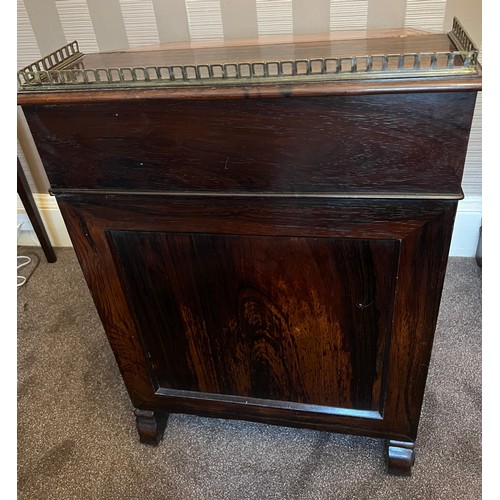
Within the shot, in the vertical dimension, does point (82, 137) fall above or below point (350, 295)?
above

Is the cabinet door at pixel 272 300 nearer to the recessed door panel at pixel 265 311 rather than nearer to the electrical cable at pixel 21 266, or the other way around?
the recessed door panel at pixel 265 311

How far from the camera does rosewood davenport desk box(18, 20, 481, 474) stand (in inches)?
24.6

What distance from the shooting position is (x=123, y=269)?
0.86 m

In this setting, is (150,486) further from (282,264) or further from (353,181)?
Answer: (353,181)

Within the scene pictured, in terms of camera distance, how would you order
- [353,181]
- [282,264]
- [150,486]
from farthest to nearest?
1. [150,486]
2. [282,264]
3. [353,181]

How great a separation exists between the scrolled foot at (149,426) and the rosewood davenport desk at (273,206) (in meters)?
0.12

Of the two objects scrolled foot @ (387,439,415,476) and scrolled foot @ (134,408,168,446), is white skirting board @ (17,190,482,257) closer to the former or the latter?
scrolled foot @ (387,439,415,476)

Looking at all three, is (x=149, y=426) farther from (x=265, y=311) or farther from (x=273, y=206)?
(x=273, y=206)

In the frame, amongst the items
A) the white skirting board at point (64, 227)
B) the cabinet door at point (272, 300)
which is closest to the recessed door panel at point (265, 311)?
the cabinet door at point (272, 300)

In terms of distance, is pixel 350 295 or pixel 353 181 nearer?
pixel 353 181

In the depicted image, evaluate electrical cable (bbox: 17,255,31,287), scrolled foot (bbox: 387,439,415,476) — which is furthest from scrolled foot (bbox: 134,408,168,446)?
electrical cable (bbox: 17,255,31,287)

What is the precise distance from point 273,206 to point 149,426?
0.63 meters

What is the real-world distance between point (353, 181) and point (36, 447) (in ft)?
3.06
